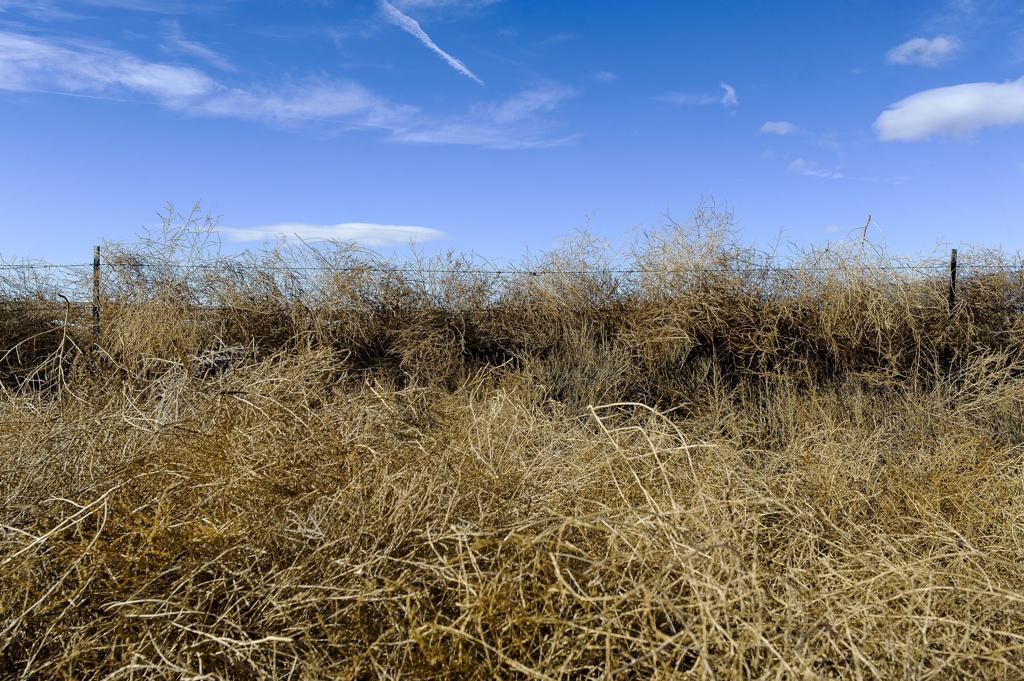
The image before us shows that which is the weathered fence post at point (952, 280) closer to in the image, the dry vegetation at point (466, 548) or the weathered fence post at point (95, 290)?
the dry vegetation at point (466, 548)

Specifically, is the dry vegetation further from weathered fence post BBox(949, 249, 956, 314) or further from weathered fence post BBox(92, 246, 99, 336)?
weathered fence post BBox(92, 246, 99, 336)

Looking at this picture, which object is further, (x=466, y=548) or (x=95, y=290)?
(x=95, y=290)

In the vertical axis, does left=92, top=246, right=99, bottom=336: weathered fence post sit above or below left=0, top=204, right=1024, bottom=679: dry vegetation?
above

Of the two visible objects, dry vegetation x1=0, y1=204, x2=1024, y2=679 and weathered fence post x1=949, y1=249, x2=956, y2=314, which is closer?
dry vegetation x1=0, y1=204, x2=1024, y2=679

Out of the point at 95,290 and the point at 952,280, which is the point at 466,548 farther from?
the point at 952,280

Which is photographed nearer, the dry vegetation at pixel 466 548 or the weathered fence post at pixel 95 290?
the dry vegetation at pixel 466 548

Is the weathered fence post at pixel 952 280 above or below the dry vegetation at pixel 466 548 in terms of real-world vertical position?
above

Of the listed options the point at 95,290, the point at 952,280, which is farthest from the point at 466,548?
the point at 952,280

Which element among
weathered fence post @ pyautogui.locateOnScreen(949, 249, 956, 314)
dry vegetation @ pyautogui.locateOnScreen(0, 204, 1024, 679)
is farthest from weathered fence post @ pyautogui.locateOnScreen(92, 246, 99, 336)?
weathered fence post @ pyautogui.locateOnScreen(949, 249, 956, 314)

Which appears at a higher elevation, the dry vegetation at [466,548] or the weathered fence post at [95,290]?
the weathered fence post at [95,290]

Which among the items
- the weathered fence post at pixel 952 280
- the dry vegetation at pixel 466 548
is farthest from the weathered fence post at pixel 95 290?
the weathered fence post at pixel 952 280

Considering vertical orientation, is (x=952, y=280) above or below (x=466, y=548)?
above

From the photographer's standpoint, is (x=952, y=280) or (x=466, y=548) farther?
(x=952, y=280)

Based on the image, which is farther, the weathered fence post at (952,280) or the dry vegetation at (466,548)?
the weathered fence post at (952,280)
